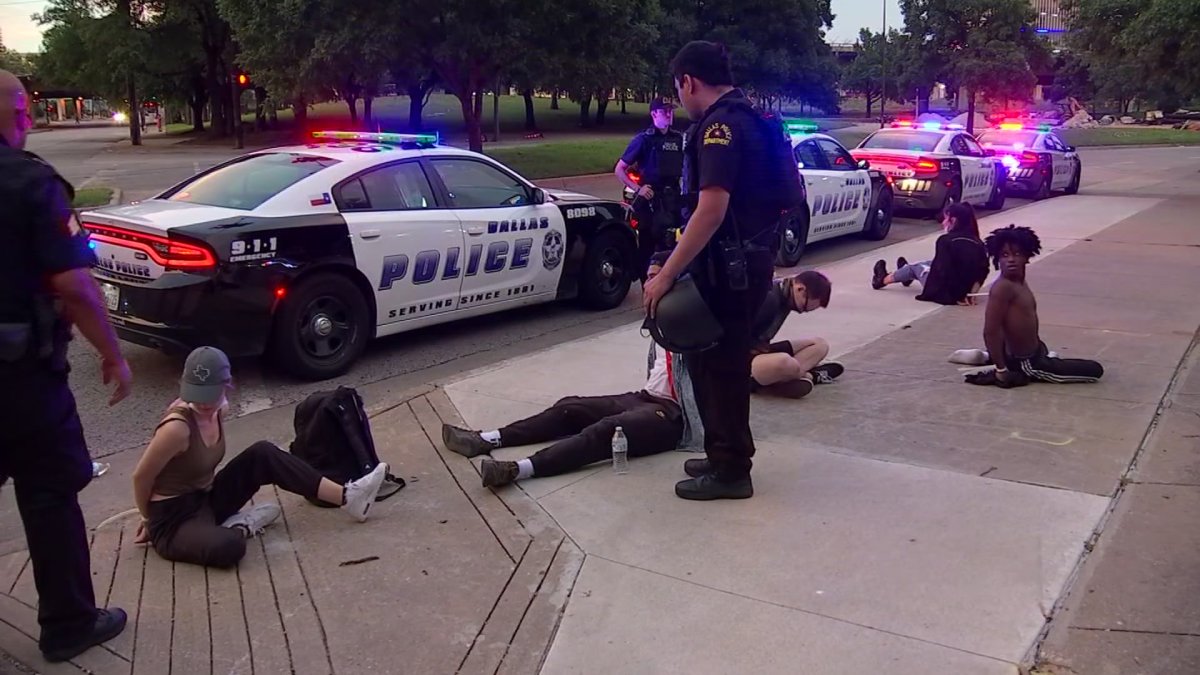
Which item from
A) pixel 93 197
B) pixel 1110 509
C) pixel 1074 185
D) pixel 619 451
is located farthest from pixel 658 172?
pixel 1074 185

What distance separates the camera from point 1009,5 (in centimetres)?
3766

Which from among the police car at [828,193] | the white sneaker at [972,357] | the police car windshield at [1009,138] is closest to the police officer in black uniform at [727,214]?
the white sneaker at [972,357]

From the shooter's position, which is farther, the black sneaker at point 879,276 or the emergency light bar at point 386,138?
the black sneaker at point 879,276

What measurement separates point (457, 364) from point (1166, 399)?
15.2ft

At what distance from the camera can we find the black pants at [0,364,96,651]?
3.08 m

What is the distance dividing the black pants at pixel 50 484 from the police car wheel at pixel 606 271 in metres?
6.01

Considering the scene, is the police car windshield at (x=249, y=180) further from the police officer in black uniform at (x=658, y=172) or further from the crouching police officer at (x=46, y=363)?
the crouching police officer at (x=46, y=363)

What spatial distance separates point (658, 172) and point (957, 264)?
9.09 feet

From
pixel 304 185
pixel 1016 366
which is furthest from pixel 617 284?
pixel 1016 366

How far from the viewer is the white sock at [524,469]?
477 centimetres

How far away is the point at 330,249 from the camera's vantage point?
6.80 m

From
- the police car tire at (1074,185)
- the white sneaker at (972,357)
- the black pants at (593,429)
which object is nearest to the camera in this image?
the black pants at (593,429)

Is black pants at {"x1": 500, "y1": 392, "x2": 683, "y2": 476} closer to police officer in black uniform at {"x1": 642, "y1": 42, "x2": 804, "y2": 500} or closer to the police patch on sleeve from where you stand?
police officer in black uniform at {"x1": 642, "y1": 42, "x2": 804, "y2": 500}

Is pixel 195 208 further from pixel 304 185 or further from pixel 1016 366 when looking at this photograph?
pixel 1016 366
